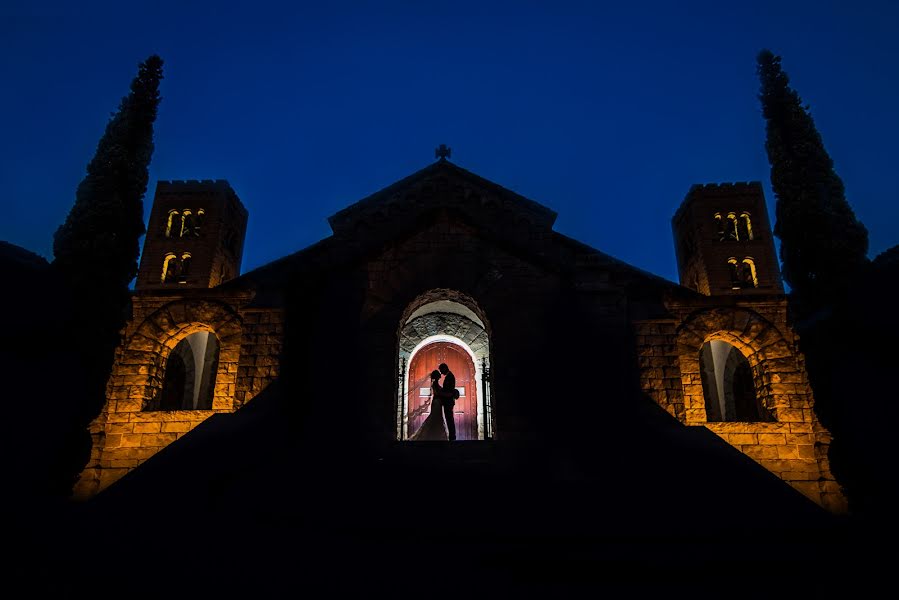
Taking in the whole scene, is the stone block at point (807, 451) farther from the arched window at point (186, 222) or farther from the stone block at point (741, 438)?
the arched window at point (186, 222)

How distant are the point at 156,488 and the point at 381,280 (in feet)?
19.5

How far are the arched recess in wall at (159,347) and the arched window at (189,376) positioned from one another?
213 inches

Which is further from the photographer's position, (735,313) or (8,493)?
(735,313)

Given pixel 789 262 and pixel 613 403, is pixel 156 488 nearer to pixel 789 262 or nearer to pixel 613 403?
pixel 613 403

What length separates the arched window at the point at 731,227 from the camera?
2086 centimetres

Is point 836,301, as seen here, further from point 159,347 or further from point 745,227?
point 159,347

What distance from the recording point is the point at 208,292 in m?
14.2

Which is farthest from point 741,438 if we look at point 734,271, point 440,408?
point 734,271

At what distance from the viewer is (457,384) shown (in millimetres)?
17766

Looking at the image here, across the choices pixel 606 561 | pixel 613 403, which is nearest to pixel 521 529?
pixel 606 561

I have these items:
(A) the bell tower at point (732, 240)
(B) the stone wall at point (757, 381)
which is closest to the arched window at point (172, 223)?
(B) the stone wall at point (757, 381)

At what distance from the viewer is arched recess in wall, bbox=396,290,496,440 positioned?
1678 centimetres

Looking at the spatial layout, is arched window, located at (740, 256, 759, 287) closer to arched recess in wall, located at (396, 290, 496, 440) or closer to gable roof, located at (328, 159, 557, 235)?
arched recess in wall, located at (396, 290, 496, 440)

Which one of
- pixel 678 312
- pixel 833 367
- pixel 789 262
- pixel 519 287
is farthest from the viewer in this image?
pixel 789 262
